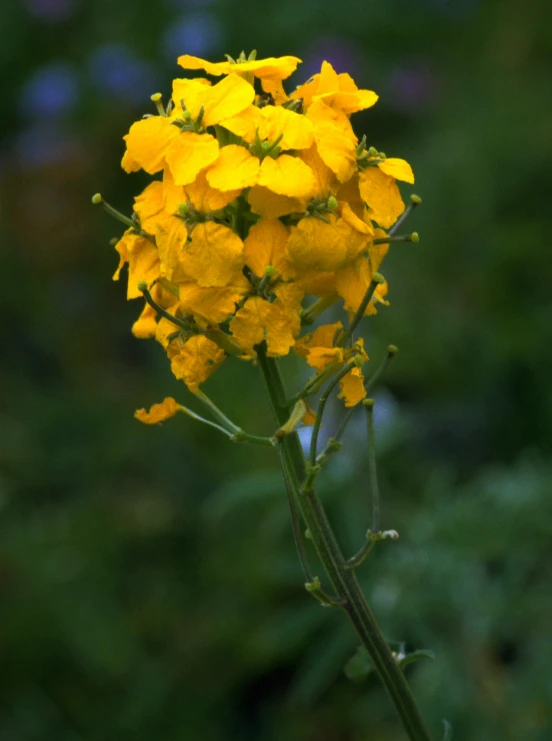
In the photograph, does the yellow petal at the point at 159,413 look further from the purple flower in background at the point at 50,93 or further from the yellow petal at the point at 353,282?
the purple flower in background at the point at 50,93

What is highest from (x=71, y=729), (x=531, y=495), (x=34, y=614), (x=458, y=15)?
(x=458, y=15)

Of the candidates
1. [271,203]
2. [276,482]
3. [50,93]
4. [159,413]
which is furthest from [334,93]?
[50,93]

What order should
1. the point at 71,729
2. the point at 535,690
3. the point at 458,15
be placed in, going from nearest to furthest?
the point at 535,690
the point at 71,729
the point at 458,15

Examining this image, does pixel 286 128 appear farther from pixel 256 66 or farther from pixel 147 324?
pixel 147 324

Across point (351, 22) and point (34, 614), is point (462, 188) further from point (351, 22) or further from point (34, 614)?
point (351, 22)

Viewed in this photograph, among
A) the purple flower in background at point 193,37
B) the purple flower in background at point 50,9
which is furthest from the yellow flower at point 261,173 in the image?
the purple flower in background at point 50,9

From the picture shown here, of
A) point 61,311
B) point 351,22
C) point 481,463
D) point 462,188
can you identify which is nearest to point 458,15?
point 351,22

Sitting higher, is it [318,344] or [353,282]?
[353,282]
